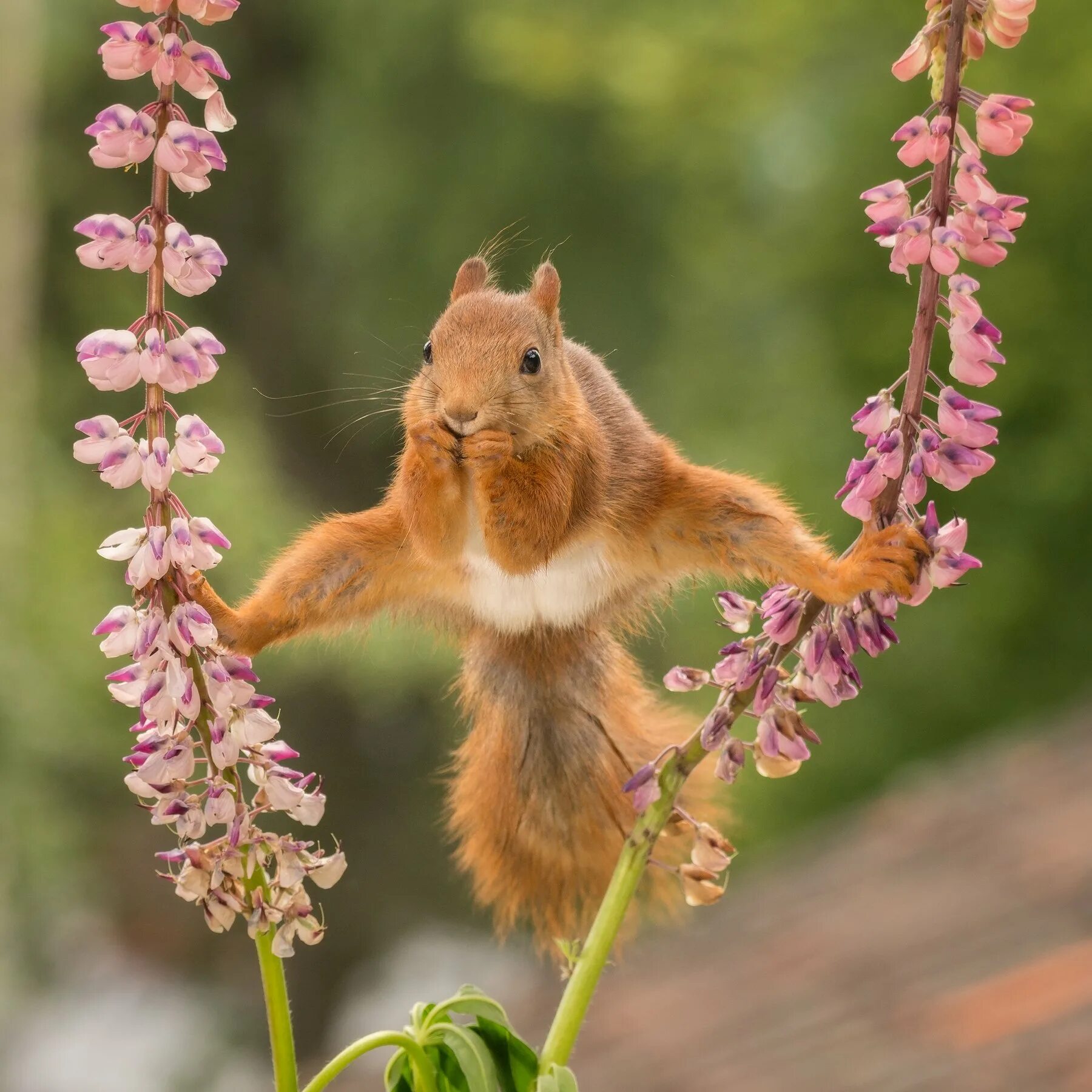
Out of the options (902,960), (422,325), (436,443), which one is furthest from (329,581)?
(902,960)

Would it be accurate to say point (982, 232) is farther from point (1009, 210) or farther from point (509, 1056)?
point (509, 1056)

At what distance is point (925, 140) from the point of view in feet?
1.26

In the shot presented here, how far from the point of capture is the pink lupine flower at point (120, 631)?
0.41 meters

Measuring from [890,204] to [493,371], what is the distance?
0.16 meters

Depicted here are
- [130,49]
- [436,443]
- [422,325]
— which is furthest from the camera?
[422,325]

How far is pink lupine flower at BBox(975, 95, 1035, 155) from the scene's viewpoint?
39cm

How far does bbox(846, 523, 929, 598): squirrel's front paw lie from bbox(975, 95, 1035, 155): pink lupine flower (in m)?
0.11

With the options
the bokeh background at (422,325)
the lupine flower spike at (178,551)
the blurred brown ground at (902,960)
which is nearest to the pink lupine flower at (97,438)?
the lupine flower spike at (178,551)

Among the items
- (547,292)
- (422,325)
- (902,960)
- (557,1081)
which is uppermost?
(422,325)

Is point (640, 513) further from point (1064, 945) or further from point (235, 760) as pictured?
point (1064, 945)

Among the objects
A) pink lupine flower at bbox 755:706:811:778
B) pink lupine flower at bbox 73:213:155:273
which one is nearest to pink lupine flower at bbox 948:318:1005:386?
pink lupine flower at bbox 755:706:811:778

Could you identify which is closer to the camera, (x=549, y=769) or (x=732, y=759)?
(x=732, y=759)

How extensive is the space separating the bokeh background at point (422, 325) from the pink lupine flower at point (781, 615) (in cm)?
137

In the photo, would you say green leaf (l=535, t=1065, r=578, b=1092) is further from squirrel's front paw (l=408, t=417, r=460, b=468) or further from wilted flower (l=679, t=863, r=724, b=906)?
squirrel's front paw (l=408, t=417, r=460, b=468)
